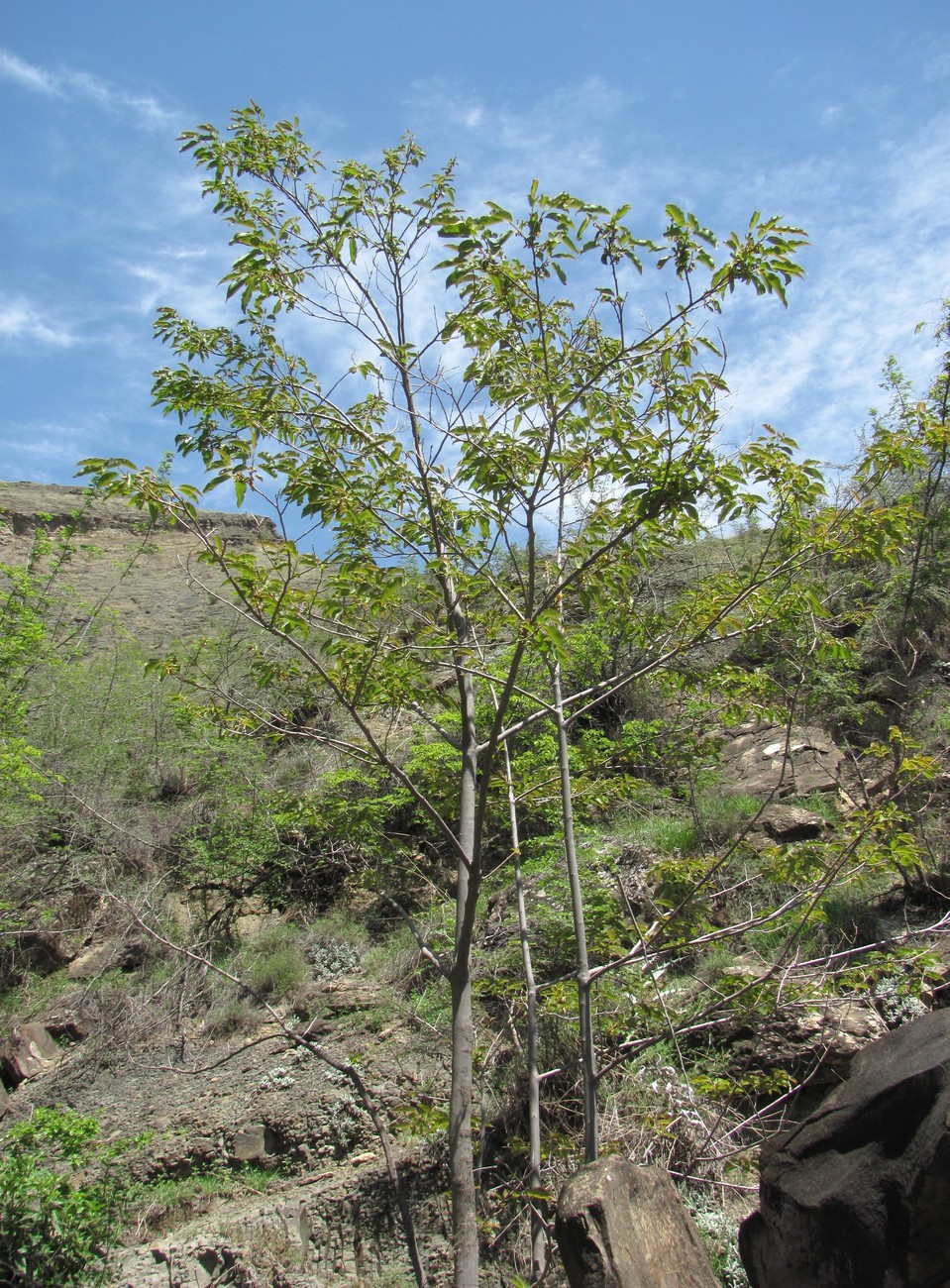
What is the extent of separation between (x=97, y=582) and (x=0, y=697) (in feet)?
37.9

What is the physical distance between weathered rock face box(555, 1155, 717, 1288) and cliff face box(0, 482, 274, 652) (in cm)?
1520

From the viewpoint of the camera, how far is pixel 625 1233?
2.32 m

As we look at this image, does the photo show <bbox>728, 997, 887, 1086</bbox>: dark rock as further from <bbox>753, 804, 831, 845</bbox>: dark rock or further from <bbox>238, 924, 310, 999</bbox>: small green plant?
<bbox>238, 924, 310, 999</bbox>: small green plant

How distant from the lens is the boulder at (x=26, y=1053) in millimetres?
→ 7375

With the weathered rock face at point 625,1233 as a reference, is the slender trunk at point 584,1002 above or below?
above

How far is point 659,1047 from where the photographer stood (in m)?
5.33

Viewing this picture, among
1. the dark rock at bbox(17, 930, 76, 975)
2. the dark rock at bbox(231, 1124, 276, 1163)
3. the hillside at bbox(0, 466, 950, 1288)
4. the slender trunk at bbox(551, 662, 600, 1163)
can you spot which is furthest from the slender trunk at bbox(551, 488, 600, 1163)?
the dark rock at bbox(17, 930, 76, 975)

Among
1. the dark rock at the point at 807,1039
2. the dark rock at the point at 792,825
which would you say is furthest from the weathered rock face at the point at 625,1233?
the dark rock at the point at 792,825

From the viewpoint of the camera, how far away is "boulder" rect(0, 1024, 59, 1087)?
738 centimetres

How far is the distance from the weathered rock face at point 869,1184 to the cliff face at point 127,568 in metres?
15.3

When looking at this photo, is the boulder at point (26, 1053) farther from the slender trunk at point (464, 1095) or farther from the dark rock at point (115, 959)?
the slender trunk at point (464, 1095)

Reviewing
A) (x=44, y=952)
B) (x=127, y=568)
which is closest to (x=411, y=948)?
(x=44, y=952)

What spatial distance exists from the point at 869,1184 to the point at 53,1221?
14.8ft

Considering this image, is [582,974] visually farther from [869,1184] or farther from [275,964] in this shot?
[275,964]
